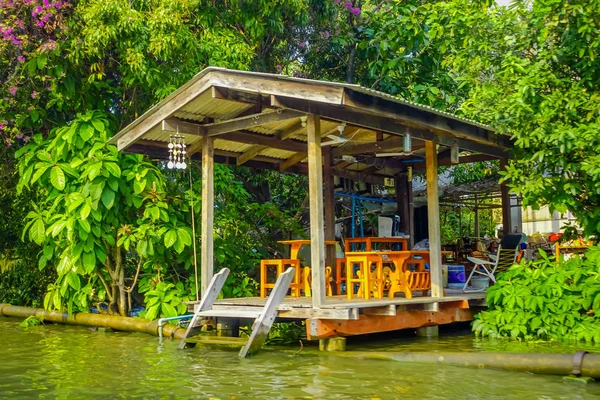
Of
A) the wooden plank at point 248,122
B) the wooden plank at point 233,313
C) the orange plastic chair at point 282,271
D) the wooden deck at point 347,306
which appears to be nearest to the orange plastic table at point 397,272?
the wooden deck at point 347,306

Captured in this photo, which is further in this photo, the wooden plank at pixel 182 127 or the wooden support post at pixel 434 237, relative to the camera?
the wooden support post at pixel 434 237

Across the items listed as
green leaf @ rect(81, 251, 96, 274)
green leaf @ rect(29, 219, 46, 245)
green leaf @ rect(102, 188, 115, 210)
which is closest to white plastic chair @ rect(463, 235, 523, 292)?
green leaf @ rect(102, 188, 115, 210)

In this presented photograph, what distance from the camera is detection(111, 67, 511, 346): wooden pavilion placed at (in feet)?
25.2

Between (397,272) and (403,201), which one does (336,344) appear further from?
(403,201)

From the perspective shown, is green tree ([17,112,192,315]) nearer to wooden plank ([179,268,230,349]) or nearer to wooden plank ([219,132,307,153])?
wooden plank ([179,268,230,349])

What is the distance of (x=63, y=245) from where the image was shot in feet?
33.3

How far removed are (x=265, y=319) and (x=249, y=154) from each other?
386 cm

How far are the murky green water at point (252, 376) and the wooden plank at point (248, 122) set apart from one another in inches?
112

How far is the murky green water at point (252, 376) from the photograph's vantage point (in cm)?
581

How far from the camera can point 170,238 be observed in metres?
9.74

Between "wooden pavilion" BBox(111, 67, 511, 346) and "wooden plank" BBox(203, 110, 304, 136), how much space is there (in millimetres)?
13

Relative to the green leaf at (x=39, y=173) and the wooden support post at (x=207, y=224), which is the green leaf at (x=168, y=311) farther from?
the green leaf at (x=39, y=173)

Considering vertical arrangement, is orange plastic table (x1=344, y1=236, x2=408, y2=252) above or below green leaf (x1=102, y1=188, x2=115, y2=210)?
below

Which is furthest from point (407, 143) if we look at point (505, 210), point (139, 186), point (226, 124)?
point (505, 210)
